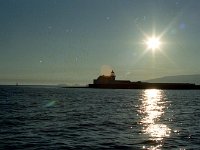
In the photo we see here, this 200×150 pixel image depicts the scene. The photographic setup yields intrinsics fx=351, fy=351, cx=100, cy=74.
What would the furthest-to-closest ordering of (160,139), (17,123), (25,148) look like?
(17,123), (160,139), (25,148)

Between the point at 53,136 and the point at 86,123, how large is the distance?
914cm

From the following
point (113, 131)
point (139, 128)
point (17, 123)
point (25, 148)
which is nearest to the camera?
point (25, 148)

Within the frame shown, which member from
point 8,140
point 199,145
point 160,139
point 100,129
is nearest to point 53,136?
point 8,140

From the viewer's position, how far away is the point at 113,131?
29062mm

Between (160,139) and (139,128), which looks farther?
(139,128)

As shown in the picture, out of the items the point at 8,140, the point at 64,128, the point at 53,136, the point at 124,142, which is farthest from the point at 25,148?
the point at 64,128

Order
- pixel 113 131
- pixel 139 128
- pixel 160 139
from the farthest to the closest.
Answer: pixel 139 128, pixel 113 131, pixel 160 139

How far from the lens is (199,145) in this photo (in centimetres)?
2334

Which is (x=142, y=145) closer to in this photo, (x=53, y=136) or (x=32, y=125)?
(x=53, y=136)

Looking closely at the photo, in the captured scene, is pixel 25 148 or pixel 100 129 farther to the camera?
pixel 100 129

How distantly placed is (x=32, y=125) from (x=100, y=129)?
665cm

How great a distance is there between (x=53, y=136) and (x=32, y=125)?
688 centimetres

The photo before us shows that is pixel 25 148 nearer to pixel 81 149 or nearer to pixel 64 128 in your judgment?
pixel 81 149

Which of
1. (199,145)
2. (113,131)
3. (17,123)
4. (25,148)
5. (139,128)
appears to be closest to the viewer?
(25,148)
